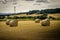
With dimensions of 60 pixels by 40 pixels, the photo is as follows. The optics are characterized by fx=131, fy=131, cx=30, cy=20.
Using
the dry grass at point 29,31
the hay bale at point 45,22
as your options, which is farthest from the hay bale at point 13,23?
the hay bale at point 45,22

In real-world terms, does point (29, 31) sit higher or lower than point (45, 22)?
lower

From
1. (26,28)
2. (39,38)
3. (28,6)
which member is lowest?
(39,38)

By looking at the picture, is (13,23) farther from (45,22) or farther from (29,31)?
(45,22)

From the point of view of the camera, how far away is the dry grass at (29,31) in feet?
5.01

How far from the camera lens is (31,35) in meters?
1.53

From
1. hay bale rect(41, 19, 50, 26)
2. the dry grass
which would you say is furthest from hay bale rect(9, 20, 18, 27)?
hay bale rect(41, 19, 50, 26)

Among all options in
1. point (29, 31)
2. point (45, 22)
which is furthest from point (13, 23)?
point (45, 22)

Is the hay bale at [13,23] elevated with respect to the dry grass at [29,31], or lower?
elevated

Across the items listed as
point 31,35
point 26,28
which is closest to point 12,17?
point 26,28

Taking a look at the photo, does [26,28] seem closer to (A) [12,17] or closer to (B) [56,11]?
(A) [12,17]

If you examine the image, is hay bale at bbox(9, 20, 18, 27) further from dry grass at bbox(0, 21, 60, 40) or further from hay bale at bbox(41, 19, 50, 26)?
hay bale at bbox(41, 19, 50, 26)

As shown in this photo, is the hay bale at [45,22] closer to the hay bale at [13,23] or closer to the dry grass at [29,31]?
the dry grass at [29,31]

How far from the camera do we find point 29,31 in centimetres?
155

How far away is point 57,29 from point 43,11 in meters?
0.27
